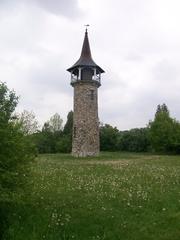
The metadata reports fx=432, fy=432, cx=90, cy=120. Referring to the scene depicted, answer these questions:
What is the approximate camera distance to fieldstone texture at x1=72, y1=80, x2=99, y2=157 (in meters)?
53.3

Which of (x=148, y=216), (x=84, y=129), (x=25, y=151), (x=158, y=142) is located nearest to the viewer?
(x=25, y=151)

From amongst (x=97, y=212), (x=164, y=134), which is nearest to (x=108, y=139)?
(x=164, y=134)

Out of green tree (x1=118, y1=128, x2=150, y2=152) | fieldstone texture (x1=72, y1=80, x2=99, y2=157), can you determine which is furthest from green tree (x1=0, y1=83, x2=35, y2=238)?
green tree (x1=118, y1=128, x2=150, y2=152)

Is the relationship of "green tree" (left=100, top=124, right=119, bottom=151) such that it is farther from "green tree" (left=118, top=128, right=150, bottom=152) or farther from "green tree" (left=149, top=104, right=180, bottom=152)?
"green tree" (left=149, top=104, right=180, bottom=152)

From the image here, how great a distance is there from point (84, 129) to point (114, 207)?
121 ft

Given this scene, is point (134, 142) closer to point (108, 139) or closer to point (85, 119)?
point (108, 139)

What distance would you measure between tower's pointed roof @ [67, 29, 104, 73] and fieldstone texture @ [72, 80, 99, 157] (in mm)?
2302

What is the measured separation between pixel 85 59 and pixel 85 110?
6.98 metres

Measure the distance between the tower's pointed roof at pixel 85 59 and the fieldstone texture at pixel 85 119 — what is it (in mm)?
2302

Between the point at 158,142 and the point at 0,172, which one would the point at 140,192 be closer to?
the point at 0,172

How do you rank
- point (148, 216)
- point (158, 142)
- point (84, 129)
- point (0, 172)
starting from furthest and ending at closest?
1. point (158, 142)
2. point (84, 129)
3. point (148, 216)
4. point (0, 172)

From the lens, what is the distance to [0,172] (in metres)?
13.3

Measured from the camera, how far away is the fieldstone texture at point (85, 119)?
5331 cm

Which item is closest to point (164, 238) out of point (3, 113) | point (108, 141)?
point (3, 113)
